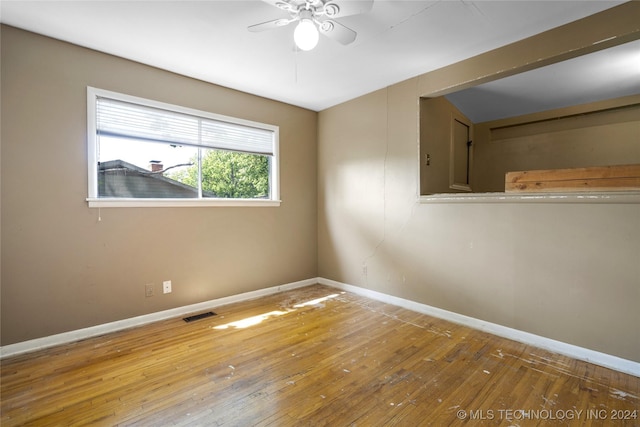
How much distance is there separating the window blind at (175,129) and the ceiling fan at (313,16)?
157 cm

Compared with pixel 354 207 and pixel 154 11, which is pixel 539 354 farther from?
pixel 154 11

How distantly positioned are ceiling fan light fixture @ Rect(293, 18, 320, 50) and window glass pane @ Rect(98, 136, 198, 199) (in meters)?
1.88

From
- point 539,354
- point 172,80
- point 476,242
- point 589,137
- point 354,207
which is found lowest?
point 539,354

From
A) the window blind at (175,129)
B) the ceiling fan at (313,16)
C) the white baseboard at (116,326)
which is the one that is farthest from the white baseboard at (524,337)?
the ceiling fan at (313,16)

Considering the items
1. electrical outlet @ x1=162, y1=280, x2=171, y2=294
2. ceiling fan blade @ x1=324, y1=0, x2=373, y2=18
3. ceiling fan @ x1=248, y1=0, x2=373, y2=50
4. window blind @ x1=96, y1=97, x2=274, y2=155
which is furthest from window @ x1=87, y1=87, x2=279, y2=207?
ceiling fan blade @ x1=324, y1=0, x2=373, y2=18

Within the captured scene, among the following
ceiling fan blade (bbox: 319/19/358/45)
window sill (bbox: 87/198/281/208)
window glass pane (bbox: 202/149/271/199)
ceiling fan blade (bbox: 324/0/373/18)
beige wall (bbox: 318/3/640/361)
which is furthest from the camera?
window glass pane (bbox: 202/149/271/199)

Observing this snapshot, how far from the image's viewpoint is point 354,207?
3936 millimetres

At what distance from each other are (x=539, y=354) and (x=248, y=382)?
2242mm

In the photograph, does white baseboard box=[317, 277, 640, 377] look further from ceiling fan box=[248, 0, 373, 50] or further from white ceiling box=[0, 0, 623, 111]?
ceiling fan box=[248, 0, 373, 50]

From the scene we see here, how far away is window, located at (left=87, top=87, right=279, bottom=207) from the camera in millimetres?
2701

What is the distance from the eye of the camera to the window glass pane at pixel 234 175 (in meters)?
3.38

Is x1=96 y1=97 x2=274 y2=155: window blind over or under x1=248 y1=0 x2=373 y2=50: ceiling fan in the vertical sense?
under

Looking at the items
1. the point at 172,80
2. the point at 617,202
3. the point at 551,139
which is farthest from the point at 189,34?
the point at 551,139

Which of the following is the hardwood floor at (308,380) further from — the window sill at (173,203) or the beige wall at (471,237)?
the window sill at (173,203)
